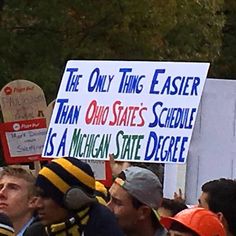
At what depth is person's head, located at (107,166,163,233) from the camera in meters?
5.70

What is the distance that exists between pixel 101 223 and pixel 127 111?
124 inches

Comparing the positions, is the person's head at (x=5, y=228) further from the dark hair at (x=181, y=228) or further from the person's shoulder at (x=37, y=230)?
the dark hair at (x=181, y=228)

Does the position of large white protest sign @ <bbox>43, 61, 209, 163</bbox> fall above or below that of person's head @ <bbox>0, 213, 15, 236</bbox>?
above

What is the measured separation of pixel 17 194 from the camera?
260 inches

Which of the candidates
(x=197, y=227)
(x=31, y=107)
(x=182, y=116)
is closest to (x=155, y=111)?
(x=182, y=116)

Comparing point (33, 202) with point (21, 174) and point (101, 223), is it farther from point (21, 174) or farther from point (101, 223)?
point (21, 174)

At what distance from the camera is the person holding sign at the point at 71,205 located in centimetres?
512

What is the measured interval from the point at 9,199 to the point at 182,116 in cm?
175

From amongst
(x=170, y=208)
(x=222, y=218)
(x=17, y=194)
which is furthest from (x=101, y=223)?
(x=170, y=208)

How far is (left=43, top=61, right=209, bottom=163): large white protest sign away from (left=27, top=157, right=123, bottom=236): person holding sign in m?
2.55

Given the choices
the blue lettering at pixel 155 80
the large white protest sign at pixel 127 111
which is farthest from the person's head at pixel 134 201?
the blue lettering at pixel 155 80

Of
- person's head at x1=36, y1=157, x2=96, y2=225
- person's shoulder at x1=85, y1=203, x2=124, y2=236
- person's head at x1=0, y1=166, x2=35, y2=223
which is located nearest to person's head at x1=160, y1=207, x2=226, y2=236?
person's shoulder at x1=85, y1=203, x2=124, y2=236

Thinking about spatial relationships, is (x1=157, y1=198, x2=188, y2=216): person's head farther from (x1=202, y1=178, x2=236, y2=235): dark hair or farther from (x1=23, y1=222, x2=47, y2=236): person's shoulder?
(x1=23, y1=222, x2=47, y2=236): person's shoulder

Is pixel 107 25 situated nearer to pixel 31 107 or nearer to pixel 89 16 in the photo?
pixel 89 16
